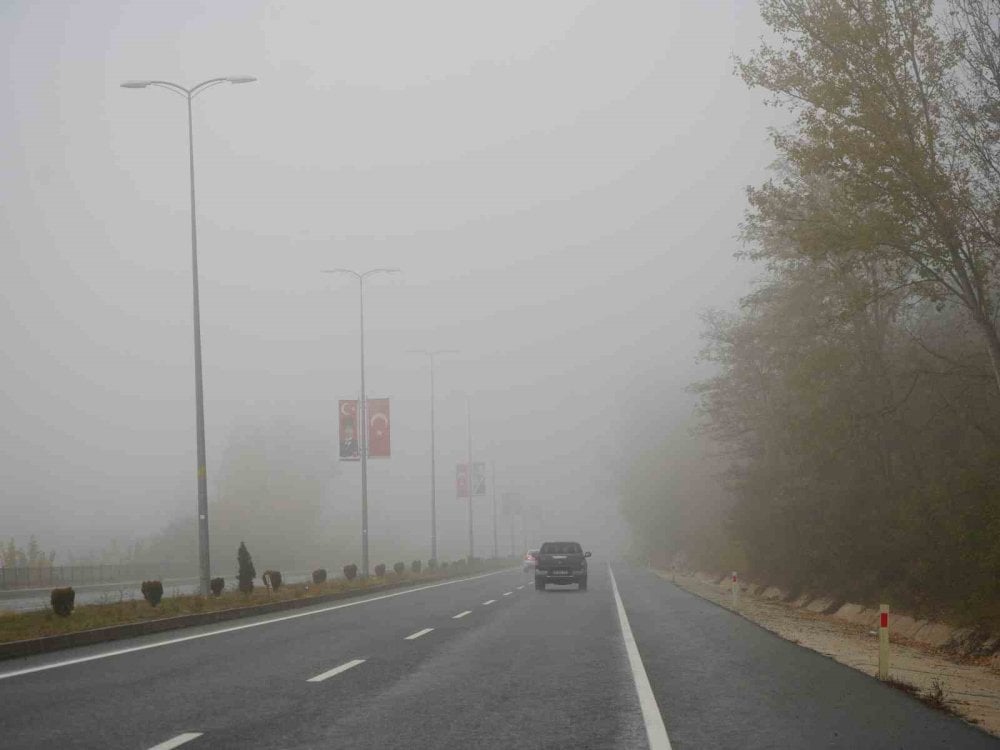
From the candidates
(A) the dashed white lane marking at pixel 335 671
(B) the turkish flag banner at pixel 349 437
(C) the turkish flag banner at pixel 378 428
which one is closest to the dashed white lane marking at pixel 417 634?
(A) the dashed white lane marking at pixel 335 671

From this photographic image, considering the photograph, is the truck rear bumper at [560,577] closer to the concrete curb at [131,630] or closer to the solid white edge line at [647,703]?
the concrete curb at [131,630]

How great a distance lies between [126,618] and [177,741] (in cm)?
1271

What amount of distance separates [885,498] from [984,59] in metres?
11.3

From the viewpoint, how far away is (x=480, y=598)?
1217 inches

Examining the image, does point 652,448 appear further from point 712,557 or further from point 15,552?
point 15,552

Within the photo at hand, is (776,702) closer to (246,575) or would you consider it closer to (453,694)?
(453,694)

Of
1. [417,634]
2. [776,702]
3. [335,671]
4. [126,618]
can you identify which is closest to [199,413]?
[126,618]

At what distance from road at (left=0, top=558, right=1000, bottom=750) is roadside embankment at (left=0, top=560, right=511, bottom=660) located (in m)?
0.68

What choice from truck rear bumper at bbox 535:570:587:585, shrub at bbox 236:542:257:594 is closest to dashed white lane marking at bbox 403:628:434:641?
shrub at bbox 236:542:257:594

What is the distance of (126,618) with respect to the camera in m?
19.3

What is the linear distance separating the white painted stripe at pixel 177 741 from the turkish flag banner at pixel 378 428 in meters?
34.2

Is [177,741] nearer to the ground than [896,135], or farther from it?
nearer to the ground

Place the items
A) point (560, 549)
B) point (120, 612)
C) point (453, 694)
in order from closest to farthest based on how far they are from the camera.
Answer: point (453, 694), point (120, 612), point (560, 549)

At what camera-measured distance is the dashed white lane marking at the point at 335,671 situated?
455 inches
